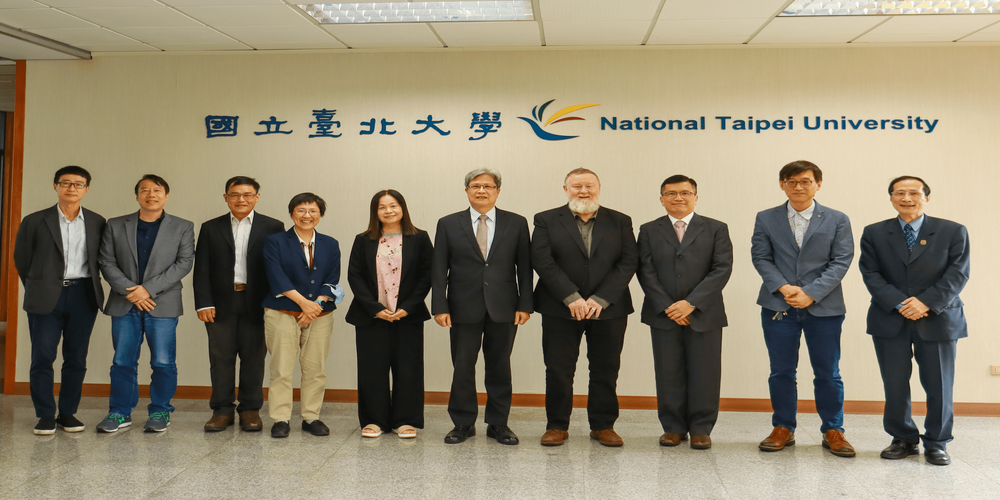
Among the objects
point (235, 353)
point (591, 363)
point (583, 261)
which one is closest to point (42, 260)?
point (235, 353)

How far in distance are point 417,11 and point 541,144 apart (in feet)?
4.74

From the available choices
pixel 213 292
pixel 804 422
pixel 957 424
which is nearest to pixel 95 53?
pixel 213 292

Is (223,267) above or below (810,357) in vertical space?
above

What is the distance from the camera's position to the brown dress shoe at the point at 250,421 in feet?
14.6

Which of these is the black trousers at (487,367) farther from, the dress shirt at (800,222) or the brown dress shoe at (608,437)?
the dress shirt at (800,222)

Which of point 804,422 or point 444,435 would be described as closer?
point 444,435

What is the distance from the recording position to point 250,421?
4.47 m

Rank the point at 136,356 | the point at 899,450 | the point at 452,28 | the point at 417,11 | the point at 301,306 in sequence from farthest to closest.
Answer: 1. the point at 452,28
2. the point at 417,11
3. the point at 136,356
4. the point at 301,306
5. the point at 899,450

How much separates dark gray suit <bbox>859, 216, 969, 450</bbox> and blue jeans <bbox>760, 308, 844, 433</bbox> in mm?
265

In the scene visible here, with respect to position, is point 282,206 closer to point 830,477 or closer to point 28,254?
point 28,254

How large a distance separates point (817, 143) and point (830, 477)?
281 cm

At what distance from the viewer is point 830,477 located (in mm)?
3598

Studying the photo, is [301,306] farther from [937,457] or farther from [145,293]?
[937,457]

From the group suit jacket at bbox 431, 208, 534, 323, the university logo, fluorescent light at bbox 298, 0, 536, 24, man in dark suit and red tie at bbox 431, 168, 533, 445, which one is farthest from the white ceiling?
suit jacket at bbox 431, 208, 534, 323
